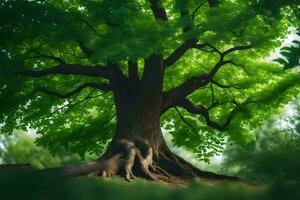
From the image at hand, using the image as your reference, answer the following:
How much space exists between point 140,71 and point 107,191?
53.9ft

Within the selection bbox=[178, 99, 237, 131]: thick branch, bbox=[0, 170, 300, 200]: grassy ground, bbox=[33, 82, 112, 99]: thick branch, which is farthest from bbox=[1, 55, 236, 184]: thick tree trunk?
bbox=[0, 170, 300, 200]: grassy ground

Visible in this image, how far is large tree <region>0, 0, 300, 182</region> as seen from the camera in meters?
14.8

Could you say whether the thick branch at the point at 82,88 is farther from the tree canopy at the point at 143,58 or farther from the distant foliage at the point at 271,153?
the distant foliage at the point at 271,153

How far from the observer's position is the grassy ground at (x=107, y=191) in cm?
427

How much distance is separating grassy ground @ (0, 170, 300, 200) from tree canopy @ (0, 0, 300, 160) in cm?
638

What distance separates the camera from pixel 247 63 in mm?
19609

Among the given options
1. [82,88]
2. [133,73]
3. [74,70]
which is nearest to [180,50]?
[133,73]

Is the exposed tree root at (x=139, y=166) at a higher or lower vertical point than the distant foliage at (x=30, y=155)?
lower

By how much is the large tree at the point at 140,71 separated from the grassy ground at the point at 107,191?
6.62m

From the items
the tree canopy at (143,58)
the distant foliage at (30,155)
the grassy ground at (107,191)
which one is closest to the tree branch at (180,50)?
the tree canopy at (143,58)

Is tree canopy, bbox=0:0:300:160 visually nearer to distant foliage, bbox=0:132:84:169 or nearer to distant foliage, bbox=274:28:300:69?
distant foliage, bbox=274:28:300:69

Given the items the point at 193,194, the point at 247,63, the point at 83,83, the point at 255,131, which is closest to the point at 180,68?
the point at 247,63

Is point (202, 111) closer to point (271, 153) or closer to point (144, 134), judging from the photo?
point (144, 134)

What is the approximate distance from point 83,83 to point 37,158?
98.3ft
